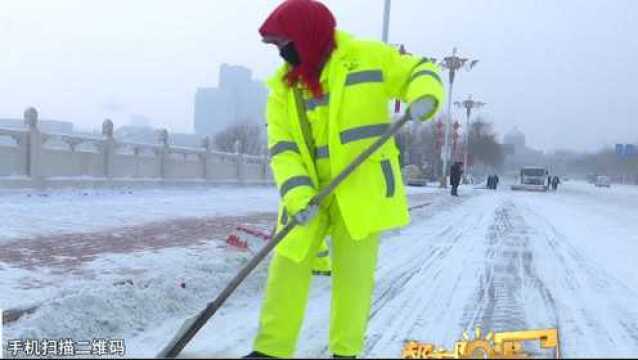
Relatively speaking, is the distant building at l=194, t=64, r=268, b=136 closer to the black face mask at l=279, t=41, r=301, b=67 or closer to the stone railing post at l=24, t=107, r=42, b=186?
the stone railing post at l=24, t=107, r=42, b=186

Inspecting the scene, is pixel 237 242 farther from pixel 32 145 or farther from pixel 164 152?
pixel 164 152

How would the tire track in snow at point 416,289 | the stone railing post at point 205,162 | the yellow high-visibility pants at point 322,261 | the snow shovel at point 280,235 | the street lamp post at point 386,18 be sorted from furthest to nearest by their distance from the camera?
the stone railing post at point 205,162, the street lamp post at point 386,18, the tire track in snow at point 416,289, the yellow high-visibility pants at point 322,261, the snow shovel at point 280,235

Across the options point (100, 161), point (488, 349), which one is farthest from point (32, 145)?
point (488, 349)

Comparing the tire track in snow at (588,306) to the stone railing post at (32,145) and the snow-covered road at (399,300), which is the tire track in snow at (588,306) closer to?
the snow-covered road at (399,300)

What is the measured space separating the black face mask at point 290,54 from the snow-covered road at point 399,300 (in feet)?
4.56

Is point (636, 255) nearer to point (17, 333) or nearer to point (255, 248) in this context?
point (255, 248)

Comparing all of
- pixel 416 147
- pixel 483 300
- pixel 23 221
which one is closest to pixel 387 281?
pixel 483 300

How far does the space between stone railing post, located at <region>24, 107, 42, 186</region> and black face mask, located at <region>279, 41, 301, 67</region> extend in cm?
1362

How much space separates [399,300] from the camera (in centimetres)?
563

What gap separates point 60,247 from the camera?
7570mm

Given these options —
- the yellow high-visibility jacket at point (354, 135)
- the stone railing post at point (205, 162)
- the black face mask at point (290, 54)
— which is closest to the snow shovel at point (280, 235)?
the yellow high-visibility jacket at point (354, 135)

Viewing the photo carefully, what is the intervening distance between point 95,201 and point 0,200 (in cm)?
206

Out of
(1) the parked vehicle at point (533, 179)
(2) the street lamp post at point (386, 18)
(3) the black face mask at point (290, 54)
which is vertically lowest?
(1) the parked vehicle at point (533, 179)

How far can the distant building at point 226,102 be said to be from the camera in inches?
3652
